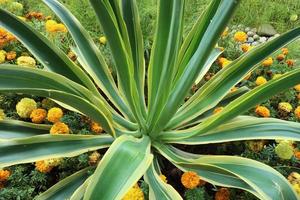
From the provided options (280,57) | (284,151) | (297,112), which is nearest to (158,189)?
(284,151)

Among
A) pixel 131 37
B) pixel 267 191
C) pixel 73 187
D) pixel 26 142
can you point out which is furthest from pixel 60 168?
pixel 267 191

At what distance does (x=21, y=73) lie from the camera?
3.46 feet

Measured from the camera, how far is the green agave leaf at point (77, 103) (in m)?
1.00

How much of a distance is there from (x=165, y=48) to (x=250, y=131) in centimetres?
36

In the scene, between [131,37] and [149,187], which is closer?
[149,187]

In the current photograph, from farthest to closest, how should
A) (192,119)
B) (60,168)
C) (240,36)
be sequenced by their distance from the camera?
1. (240,36)
2. (192,119)
3. (60,168)

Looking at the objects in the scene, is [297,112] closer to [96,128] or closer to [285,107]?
[285,107]

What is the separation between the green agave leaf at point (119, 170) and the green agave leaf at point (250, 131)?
0.26 metres

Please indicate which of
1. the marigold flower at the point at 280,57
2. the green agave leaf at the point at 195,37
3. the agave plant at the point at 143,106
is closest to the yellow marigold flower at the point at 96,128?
the agave plant at the point at 143,106

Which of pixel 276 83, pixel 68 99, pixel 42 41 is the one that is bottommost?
pixel 68 99

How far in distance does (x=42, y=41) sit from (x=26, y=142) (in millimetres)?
312

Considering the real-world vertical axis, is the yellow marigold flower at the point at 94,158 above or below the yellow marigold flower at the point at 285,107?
below

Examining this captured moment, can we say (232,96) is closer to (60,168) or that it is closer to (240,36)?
(240,36)

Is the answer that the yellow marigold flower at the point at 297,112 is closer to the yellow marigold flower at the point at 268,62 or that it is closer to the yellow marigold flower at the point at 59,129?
the yellow marigold flower at the point at 268,62
